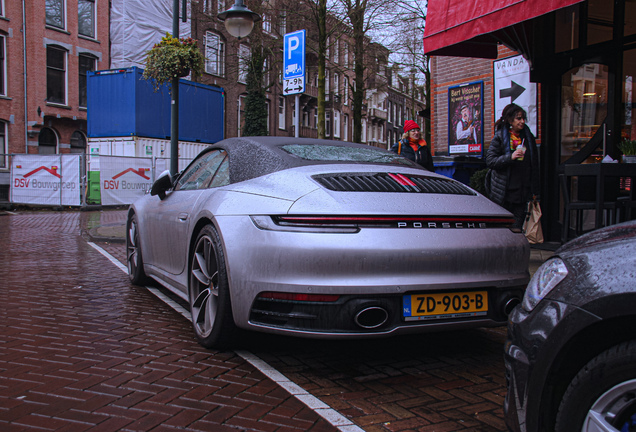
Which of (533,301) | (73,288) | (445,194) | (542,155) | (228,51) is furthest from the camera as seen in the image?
(228,51)

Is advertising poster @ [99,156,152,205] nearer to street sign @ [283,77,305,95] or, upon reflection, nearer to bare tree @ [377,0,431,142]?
bare tree @ [377,0,431,142]

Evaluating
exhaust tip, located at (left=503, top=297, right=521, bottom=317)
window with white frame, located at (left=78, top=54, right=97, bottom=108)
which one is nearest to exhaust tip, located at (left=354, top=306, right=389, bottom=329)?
exhaust tip, located at (left=503, top=297, right=521, bottom=317)

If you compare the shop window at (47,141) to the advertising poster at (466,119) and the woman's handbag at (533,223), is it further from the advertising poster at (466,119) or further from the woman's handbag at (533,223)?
the woman's handbag at (533,223)

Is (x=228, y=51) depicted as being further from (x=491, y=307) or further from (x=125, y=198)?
(x=491, y=307)

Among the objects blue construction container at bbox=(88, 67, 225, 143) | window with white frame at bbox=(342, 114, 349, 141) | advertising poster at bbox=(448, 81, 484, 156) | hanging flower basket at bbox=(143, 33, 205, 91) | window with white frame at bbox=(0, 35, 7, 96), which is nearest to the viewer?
hanging flower basket at bbox=(143, 33, 205, 91)

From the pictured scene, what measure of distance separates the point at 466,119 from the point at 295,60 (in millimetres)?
4111

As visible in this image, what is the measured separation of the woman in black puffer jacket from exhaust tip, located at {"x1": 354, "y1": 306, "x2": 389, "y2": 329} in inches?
139

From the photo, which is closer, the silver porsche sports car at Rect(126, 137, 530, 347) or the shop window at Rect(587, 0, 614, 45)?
the silver porsche sports car at Rect(126, 137, 530, 347)

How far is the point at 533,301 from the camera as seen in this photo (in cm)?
193

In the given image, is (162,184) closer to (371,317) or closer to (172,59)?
(371,317)

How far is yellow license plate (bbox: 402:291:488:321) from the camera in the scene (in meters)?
2.81

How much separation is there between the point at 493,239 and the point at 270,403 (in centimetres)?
147

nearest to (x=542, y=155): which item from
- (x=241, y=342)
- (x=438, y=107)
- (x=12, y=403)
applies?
(x=438, y=107)

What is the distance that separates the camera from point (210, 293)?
134 inches
